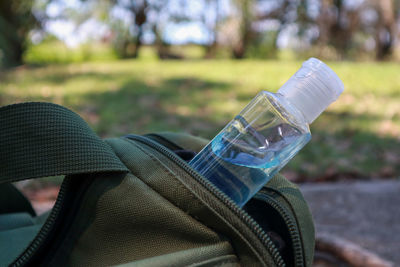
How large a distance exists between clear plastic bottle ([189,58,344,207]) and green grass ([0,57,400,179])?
196 cm

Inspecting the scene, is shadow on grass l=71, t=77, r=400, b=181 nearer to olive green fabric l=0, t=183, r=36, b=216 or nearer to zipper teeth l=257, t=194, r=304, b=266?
olive green fabric l=0, t=183, r=36, b=216

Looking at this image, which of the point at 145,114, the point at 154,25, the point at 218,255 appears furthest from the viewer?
the point at 154,25

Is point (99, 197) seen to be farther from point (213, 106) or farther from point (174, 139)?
point (213, 106)

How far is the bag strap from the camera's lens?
0.65 meters

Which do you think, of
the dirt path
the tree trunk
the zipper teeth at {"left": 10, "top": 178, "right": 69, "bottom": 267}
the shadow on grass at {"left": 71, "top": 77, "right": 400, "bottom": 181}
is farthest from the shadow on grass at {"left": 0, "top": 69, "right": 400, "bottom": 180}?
the tree trunk

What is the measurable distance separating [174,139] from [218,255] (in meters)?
0.33

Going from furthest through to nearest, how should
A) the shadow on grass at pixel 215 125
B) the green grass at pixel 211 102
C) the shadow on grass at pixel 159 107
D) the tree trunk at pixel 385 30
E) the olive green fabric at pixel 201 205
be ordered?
the tree trunk at pixel 385 30 → the shadow on grass at pixel 159 107 → the green grass at pixel 211 102 → the shadow on grass at pixel 215 125 → the olive green fabric at pixel 201 205

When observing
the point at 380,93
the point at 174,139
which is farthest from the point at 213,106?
the point at 174,139

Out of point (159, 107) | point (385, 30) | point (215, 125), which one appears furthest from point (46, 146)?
point (385, 30)

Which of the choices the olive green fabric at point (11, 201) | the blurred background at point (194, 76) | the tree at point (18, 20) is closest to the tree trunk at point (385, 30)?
the blurred background at point (194, 76)

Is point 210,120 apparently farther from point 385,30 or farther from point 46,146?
point 385,30

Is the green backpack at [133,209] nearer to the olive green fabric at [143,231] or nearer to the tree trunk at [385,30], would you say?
the olive green fabric at [143,231]

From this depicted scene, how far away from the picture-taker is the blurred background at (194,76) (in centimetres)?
297

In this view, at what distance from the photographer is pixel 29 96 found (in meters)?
3.57
